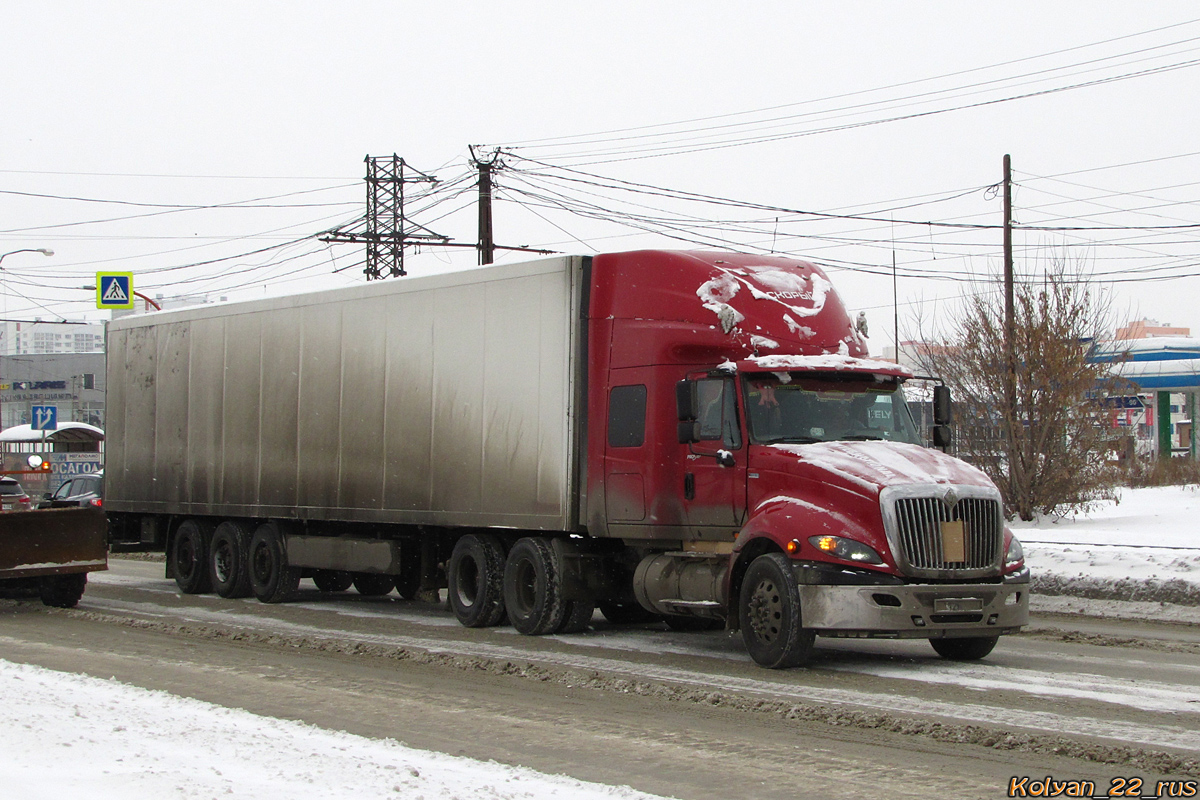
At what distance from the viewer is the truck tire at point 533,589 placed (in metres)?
13.7

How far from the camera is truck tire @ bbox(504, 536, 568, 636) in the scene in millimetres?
13711

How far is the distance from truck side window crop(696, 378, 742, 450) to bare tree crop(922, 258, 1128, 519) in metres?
14.6

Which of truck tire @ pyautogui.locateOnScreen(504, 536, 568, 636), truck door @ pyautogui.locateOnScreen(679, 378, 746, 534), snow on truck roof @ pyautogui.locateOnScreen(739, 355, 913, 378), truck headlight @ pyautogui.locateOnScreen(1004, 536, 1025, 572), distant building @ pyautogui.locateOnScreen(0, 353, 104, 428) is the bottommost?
truck tire @ pyautogui.locateOnScreen(504, 536, 568, 636)

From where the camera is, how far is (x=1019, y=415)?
25.4 meters

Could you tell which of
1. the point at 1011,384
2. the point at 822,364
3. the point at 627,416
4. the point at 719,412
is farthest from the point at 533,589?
the point at 1011,384

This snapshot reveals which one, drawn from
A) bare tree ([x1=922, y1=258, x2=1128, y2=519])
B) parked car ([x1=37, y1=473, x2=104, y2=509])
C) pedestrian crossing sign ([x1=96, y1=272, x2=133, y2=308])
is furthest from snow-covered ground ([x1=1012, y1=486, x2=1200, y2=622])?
pedestrian crossing sign ([x1=96, y1=272, x2=133, y2=308])

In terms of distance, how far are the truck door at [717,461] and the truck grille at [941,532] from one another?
65.9 inches

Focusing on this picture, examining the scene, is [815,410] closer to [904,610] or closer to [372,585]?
[904,610]

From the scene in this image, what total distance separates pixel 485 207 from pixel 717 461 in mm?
19652

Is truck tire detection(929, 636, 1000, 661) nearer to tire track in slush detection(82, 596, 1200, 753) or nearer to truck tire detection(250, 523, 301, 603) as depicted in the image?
tire track in slush detection(82, 596, 1200, 753)

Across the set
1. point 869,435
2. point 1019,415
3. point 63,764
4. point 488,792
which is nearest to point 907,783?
point 488,792

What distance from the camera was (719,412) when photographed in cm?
1220

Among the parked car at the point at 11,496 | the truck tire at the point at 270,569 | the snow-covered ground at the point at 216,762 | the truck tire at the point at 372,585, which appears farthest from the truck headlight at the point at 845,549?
the parked car at the point at 11,496

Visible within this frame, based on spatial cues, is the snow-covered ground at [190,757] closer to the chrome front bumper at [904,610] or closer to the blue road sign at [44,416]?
the chrome front bumper at [904,610]
